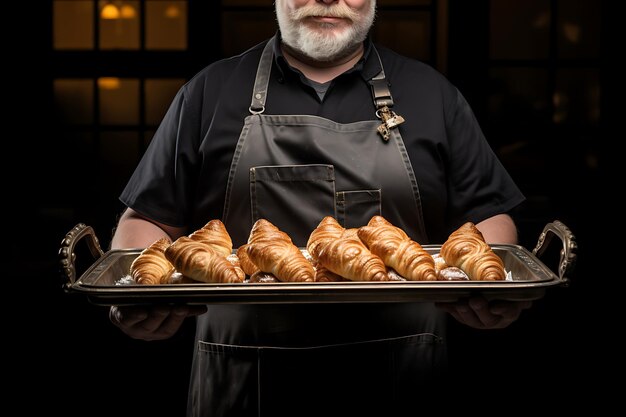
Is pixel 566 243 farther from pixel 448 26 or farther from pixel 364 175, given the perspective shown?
pixel 448 26

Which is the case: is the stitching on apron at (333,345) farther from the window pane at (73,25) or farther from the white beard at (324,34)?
the window pane at (73,25)

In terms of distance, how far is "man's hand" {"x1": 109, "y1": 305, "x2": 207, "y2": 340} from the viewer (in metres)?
1.91

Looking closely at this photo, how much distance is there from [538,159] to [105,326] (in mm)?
2635

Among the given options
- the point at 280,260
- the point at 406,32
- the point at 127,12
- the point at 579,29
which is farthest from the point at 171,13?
the point at 280,260

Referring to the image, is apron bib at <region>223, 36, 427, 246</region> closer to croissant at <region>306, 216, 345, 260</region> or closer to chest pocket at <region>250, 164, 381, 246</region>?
chest pocket at <region>250, 164, 381, 246</region>

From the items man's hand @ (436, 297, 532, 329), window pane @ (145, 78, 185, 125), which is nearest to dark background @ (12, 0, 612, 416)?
window pane @ (145, 78, 185, 125)

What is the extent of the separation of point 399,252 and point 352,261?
14cm

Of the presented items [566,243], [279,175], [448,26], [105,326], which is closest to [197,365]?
[279,175]

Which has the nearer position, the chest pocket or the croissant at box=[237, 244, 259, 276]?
the croissant at box=[237, 244, 259, 276]

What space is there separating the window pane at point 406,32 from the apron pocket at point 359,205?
3240 mm

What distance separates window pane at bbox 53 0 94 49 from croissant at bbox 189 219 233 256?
3.54 meters

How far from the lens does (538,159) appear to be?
5430mm

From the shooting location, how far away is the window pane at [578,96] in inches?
211

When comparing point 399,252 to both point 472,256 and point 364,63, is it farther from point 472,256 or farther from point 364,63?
point 364,63
